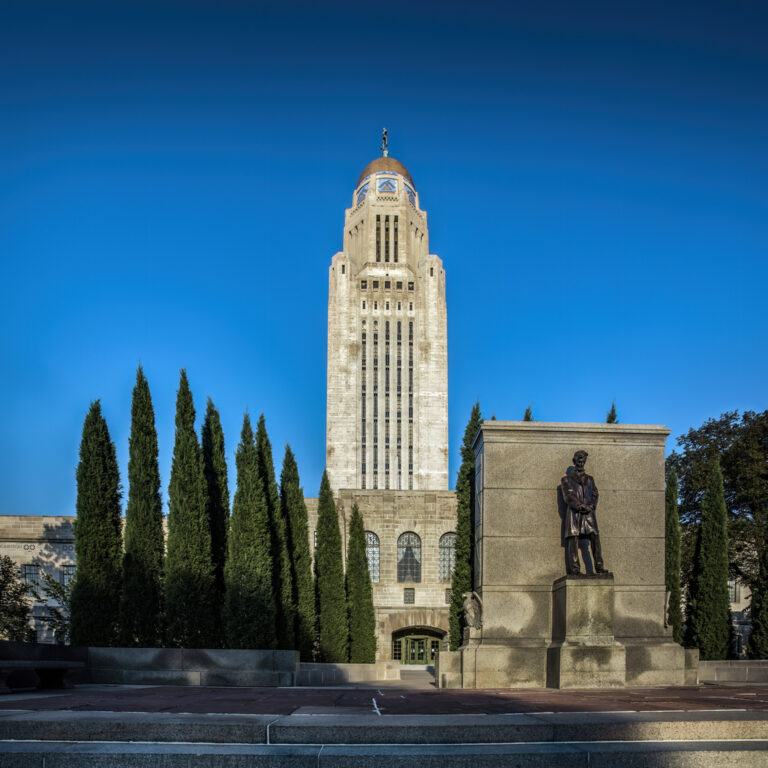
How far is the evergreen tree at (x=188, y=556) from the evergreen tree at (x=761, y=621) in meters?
15.0

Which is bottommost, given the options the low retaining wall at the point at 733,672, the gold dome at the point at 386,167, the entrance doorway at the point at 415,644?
the entrance doorway at the point at 415,644

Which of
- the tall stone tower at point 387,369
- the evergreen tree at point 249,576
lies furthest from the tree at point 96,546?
the tall stone tower at point 387,369

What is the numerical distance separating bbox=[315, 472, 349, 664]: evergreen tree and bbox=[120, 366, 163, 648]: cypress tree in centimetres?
1538

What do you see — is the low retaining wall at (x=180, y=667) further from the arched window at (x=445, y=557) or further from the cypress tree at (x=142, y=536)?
the arched window at (x=445, y=557)

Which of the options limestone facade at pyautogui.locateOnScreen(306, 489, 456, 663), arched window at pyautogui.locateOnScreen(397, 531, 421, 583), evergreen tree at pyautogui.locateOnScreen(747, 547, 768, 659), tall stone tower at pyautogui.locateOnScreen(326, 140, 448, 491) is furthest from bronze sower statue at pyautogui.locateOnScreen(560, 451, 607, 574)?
tall stone tower at pyautogui.locateOnScreen(326, 140, 448, 491)

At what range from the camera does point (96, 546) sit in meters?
20.5

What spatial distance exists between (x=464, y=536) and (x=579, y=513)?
14.4 meters

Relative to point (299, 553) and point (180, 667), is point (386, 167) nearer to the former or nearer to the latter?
point (299, 553)

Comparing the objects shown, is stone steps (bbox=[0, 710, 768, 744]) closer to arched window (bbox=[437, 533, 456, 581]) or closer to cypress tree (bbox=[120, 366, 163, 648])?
cypress tree (bbox=[120, 366, 163, 648])

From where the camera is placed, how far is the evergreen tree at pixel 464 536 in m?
27.0

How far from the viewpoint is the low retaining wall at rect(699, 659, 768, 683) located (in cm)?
1817

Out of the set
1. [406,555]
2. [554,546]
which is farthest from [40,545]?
[554,546]

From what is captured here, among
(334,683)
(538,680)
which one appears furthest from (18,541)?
(538,680)

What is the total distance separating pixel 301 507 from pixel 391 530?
1214cm
